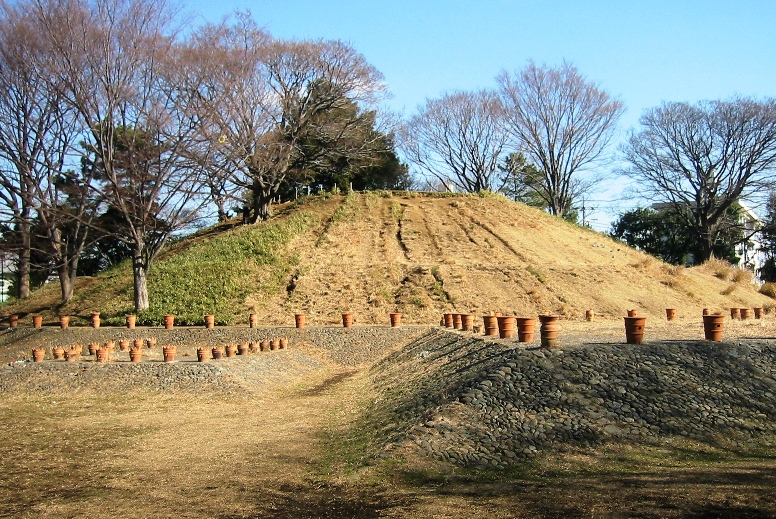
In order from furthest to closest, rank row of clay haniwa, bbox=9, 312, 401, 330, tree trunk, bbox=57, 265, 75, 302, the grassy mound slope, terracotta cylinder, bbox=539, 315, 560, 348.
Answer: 1. tree trunk, bbox=57, 265, 75, 302
2. the grassy mound slope
3. row of clay haniwa, bbox=9, 312, 401, 330
4. terracotta cylinder, bbox=539, 315, 560, 348

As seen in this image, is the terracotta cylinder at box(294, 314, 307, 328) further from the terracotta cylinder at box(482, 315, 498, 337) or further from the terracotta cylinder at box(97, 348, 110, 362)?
the terracotta cylinder at box(482, 315, 498, 337)

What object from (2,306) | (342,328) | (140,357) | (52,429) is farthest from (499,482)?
(2,306)

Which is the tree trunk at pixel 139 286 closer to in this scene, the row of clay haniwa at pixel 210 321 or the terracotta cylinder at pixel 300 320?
the row of clay haniwa at pixel 210 321

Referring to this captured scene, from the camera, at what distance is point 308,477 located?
7.01 meters

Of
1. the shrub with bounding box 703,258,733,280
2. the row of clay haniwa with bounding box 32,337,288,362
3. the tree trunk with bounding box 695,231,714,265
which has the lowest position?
the row of clay haniwa with bounding box 32,337,288,362

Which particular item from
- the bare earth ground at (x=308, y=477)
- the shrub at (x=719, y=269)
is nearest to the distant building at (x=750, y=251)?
the shrub at (x=719, y=269)

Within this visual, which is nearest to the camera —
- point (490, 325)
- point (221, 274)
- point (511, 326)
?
point (511, 326)

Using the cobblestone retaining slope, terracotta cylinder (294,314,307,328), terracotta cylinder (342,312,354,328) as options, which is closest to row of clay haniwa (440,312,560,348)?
the cobblestone retaining slope

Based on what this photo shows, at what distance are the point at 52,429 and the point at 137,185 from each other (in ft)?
39.7

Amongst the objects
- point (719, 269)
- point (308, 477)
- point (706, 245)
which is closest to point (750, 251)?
point (706, 245)

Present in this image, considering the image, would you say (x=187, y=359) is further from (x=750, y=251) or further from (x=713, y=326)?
(x=750, y=251)

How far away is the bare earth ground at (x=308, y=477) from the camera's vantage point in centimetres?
554

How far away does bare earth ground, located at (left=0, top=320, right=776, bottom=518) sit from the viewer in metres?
5.54

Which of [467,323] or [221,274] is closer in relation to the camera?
[467,323]
